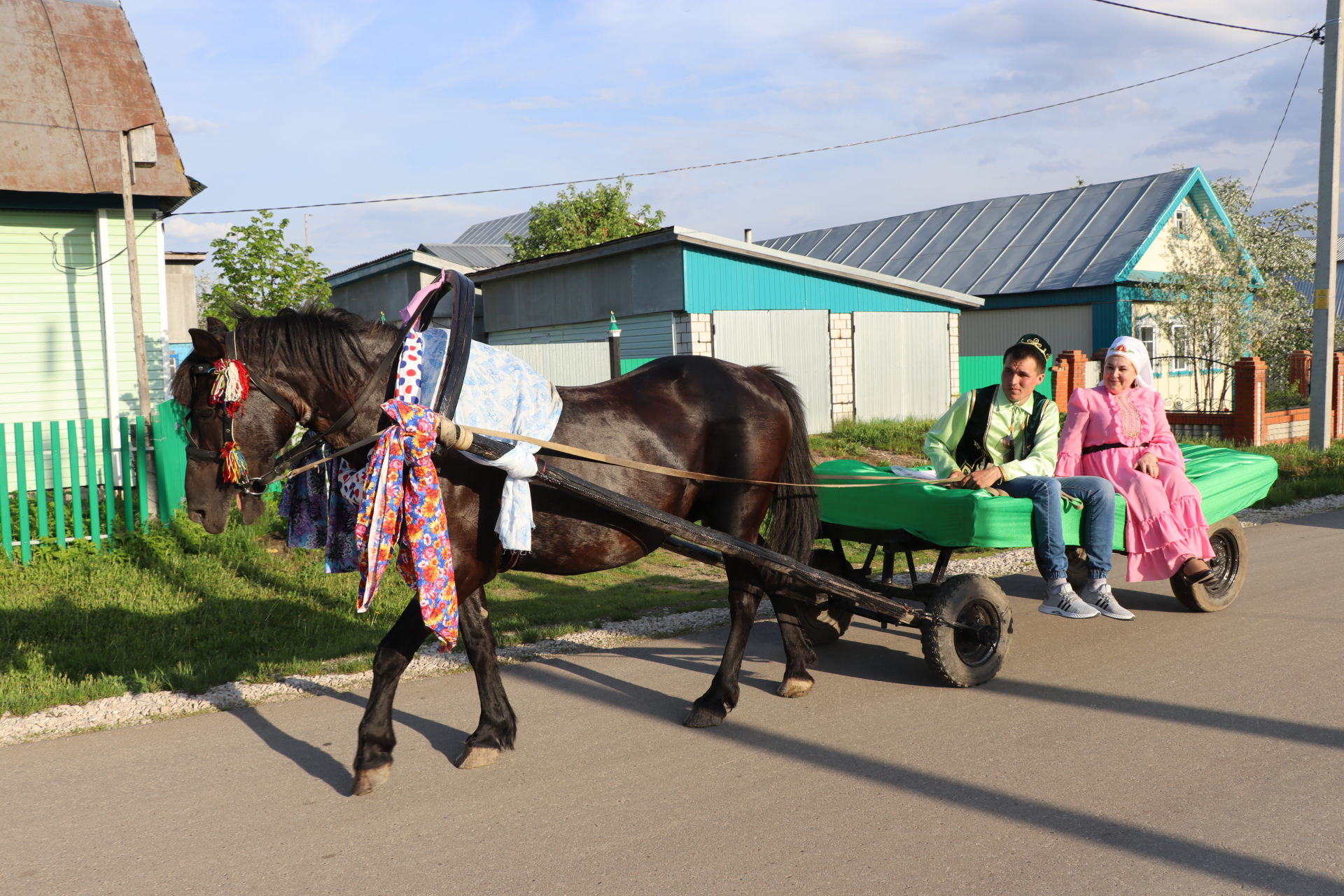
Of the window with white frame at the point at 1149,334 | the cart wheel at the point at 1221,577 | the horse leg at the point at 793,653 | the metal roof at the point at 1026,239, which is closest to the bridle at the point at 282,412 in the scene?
the horse leg at the point at 793,653

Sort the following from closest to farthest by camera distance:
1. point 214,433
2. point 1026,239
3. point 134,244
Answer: point 214,433 → point 134,244 → point 1026,239

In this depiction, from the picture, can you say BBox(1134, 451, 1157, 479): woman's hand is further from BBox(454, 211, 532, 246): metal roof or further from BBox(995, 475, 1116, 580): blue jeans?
BBox(454, 211, 532, 246): metal roof

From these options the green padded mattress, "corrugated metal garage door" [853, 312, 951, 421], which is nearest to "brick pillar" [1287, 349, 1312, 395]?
"corrugated metal garage door" [853, 312, 951, 421]

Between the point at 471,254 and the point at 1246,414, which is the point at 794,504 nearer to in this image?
the point at 1246,414

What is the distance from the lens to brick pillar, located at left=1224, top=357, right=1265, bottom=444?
15461 mm

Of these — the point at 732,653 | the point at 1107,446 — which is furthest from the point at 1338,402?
the point at 732,653

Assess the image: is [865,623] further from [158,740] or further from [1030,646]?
[158,740]

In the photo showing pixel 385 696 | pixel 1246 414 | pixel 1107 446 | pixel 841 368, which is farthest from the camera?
pixel 841 368

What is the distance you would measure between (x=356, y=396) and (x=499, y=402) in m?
0.56

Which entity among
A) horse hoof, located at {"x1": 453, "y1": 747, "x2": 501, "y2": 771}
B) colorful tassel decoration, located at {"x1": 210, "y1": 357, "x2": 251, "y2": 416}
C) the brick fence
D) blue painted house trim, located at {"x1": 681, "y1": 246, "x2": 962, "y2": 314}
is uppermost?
blue painted house trim, located at {"x1": 681, "y1": 246, "x2": 962, "y2": 314}

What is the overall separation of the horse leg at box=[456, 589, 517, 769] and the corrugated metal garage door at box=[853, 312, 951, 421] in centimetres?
1350

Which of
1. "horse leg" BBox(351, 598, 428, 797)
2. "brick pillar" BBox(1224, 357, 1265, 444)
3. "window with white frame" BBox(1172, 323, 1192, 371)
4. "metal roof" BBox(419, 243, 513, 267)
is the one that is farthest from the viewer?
"metal roof" BBox(419, 243, 513, 267)

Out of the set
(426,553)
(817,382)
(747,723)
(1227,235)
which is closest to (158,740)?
(426,553)

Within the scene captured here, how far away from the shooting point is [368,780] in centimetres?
377
